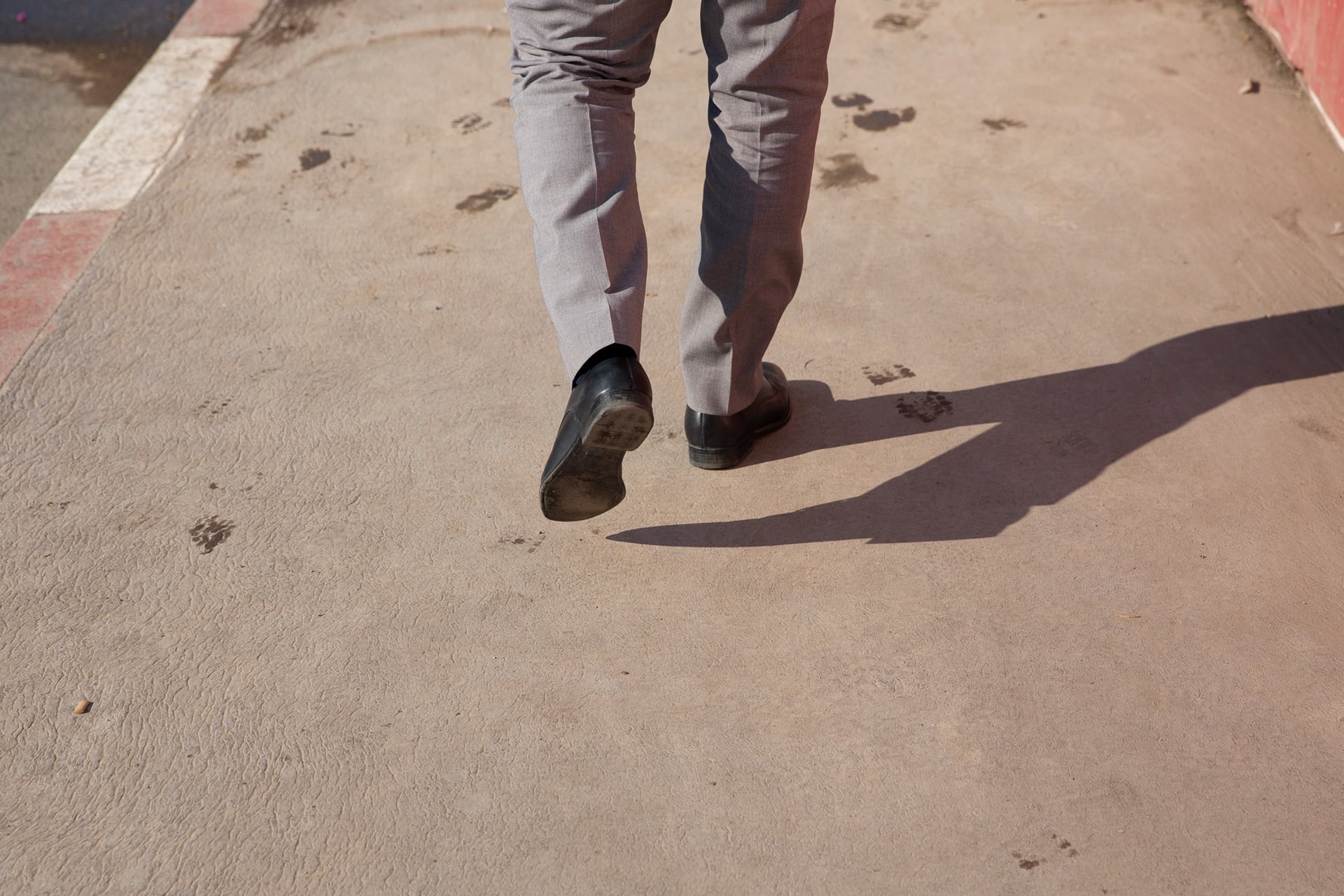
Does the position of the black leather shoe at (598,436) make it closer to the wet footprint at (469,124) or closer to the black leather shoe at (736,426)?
the black leather shoe at (736,426)

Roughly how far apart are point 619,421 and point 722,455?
0.51 metres

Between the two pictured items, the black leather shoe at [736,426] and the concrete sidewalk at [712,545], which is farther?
the black leather shoe at [736,426]

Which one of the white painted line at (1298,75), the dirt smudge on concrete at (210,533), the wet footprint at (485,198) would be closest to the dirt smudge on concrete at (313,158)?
the wet footprint at (485,198)

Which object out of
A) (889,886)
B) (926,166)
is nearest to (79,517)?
(889,886)

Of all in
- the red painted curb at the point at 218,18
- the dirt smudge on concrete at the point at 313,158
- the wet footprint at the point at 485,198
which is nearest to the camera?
the wet footprint at the point at 485,198

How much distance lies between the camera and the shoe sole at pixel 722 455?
1815 mm

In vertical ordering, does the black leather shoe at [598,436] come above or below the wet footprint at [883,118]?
above

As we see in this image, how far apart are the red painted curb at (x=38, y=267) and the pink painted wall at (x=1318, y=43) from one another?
2.85m

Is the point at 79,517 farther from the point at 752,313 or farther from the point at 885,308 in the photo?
the point at 885,308

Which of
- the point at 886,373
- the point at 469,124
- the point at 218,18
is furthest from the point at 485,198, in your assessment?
the point at 218,18

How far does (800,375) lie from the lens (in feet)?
6.62

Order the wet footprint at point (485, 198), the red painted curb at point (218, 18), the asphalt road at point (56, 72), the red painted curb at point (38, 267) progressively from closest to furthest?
1. the red painted curb at point (38, 267)
2. the wet footprint at point (485, 198)
3. the asphalt road at point (56, 72)
4. the red painted curb at point (218, 18)

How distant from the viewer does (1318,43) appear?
2.60 meters

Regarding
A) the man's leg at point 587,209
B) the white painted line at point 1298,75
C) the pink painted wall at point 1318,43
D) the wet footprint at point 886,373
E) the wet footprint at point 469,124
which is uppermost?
the man's leg at point 587,209
